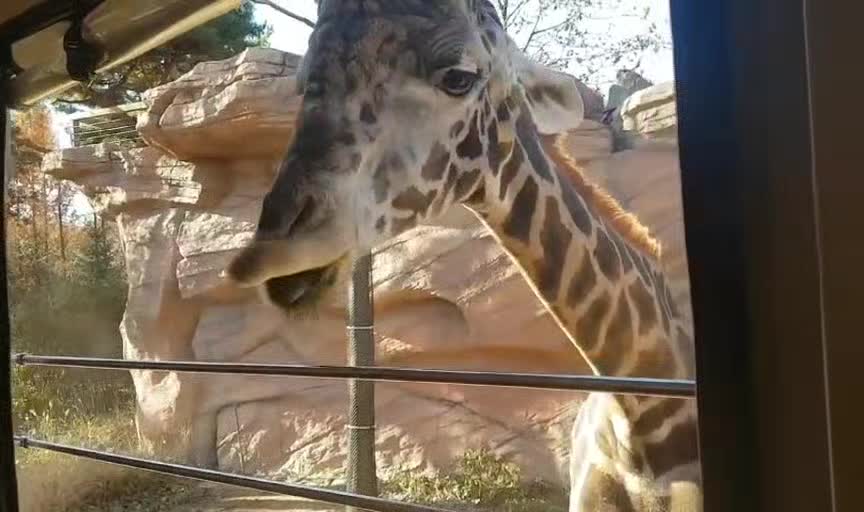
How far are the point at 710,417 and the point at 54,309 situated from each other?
3.86ft

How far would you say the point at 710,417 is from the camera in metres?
0.63

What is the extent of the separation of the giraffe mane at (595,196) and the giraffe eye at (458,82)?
0.40 feet

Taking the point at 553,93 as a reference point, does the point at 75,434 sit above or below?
below

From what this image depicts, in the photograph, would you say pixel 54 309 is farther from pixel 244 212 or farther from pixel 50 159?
pixel 244 212

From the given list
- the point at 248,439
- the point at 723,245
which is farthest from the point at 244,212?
the point at 723,245

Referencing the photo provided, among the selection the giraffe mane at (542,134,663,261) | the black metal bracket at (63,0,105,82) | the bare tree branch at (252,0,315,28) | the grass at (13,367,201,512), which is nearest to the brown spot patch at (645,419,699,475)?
the giraffe mane at (542,134,663,261)

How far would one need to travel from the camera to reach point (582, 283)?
108 cm

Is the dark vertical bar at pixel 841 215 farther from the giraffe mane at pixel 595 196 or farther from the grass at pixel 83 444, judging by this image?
the grass at pixel 83 444

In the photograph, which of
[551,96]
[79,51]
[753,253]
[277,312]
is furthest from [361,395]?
[753,253]

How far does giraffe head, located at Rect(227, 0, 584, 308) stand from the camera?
3.17 ft

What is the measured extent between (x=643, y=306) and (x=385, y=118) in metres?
0.38

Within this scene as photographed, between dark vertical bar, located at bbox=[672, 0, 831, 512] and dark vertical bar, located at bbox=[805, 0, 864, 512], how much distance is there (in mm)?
16

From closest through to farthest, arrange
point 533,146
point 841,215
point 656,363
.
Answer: point 841,215 < point 656,363 < point 533,146

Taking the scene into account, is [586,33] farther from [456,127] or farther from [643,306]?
[643,306]
